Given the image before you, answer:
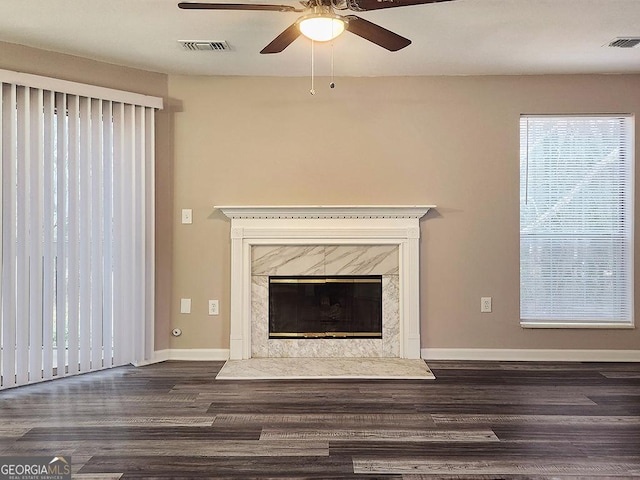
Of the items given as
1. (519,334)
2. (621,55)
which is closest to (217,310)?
(519,334)

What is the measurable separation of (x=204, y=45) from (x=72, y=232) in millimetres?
1579

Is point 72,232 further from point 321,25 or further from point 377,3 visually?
point 377,3

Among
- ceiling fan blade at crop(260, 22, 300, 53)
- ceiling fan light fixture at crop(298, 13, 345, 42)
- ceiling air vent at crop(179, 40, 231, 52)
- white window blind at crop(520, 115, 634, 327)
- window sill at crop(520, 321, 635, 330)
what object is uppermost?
ceiling air vent at crop(179, 40, 231, 52)

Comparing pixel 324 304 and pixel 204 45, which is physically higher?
pixel 204 45

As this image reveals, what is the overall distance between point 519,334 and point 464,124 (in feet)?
5.73

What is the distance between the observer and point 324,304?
4250mm

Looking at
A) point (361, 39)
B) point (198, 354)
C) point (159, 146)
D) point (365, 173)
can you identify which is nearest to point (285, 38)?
point (361, 39)

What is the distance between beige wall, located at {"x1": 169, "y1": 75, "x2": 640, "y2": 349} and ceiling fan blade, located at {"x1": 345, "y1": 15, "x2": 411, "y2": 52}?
60.1 inches

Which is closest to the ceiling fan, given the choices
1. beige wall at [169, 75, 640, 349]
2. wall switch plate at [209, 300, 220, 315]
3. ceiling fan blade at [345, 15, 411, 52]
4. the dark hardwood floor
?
ceiling fan blade at [345, 15, 411, 52]

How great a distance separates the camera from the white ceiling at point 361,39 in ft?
9.63

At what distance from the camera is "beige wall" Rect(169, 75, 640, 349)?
4.19 m

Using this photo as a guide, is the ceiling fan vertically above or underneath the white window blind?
above

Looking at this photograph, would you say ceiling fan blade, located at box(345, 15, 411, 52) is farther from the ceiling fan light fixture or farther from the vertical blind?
the vertical blind

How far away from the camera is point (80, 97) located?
370cm
